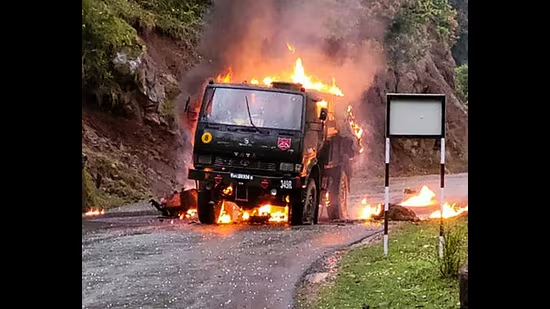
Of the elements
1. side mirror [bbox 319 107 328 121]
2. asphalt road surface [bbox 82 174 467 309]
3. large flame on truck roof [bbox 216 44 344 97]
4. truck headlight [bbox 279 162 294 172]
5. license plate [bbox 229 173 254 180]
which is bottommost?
asphalt road surface [bbox 82 174 467 309]

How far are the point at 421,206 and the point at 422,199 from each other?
73 cm

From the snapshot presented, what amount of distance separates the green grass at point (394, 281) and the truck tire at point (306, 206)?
6.18 feet

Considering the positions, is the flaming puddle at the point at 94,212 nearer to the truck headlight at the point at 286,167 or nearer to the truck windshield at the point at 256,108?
the truck windshield at the point at 256,108

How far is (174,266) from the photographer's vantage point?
6.63 metres

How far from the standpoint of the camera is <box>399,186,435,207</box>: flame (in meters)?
12.0

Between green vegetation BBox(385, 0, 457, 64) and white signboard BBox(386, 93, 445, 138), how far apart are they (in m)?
13.0

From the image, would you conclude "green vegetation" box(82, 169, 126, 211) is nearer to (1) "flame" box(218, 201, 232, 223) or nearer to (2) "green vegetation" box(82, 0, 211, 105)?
(2) "green vegetation" box(82, 0, 211, 105)

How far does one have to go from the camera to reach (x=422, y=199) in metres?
12.5

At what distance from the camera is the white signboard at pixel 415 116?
6457mm

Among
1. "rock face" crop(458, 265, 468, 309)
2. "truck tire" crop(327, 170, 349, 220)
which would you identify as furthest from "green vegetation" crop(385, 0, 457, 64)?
"rock face" crop(458, 265, 468, 309)
